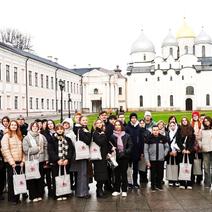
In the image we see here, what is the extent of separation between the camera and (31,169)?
825cm

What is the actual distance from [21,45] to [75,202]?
191 ft

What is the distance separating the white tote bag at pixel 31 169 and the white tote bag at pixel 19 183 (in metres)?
0.12

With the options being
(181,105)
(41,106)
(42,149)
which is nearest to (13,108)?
(41,106)

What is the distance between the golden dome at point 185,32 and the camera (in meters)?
Result: 86.4

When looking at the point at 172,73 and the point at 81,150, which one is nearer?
the point at 81,150

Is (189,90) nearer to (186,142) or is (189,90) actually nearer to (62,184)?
(186,142)

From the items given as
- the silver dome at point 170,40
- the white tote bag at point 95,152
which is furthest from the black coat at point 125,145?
the silver dome at point 170,40

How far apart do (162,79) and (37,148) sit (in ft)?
252

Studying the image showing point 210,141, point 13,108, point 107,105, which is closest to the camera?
point 210,141

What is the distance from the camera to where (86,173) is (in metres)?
8.55

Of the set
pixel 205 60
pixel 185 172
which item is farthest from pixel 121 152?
pixel 205 60

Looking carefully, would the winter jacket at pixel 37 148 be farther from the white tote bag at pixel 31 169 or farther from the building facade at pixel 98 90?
the building facade at pixel 98 90

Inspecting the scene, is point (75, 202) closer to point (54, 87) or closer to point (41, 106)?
point (41, 106)

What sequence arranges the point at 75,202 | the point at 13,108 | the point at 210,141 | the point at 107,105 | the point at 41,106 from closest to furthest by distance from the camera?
the point at 75,202 < the point at 210,141 < the point at 13,108 < the point at 41,106 < the point at 107,105
